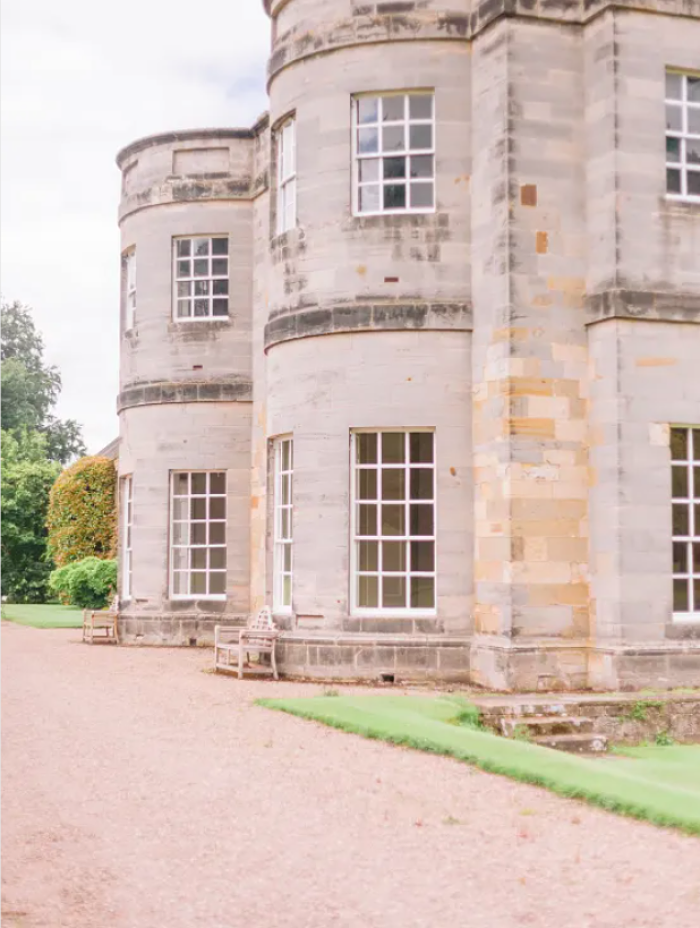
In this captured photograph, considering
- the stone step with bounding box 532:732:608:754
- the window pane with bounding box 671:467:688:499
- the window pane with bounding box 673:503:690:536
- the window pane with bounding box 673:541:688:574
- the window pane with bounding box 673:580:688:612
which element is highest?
the window pane with bounding box 671:467:688:499

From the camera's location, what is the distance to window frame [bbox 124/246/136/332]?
23116 millimetres

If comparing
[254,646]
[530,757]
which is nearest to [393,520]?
[254,646]

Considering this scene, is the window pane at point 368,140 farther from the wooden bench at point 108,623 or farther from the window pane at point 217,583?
the wooden bench at point 108,623

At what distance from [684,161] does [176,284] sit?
963 cm

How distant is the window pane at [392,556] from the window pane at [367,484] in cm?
60

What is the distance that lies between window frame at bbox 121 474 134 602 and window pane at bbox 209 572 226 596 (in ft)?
4.81

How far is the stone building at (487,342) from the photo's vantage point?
14.9 m

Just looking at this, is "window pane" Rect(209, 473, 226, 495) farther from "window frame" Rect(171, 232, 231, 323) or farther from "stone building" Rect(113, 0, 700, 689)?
"stone building" Rect(113, 0, 700, 689)

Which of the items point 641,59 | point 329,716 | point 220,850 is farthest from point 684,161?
point 220,850

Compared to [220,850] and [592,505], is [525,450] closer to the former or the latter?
[592,505]

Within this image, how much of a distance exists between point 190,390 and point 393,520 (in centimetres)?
715

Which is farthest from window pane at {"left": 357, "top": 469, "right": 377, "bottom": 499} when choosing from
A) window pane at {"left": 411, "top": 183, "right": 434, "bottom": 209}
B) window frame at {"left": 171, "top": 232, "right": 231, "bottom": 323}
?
window frame at {"left": 171, "top": 232, "right": 231, "bottom": 323}

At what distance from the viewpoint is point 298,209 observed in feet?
54.7

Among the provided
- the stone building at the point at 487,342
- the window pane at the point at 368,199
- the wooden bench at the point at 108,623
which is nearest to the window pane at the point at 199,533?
the wooden bench at the point at 108,623
